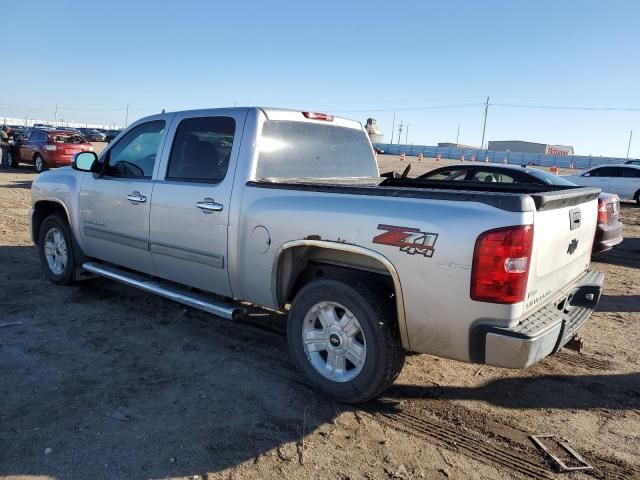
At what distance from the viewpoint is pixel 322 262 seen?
3826mm

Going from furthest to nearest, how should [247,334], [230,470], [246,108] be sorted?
[247,334] < [246,108] < [230,470]

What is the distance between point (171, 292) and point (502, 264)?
2.97m

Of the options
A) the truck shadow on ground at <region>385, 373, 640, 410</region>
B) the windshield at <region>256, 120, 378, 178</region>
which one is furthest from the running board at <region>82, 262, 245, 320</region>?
the truck shadow on ground at <region>385, 373, 640, 410</region>

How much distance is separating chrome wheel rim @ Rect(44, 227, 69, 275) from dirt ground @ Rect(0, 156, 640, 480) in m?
0.89

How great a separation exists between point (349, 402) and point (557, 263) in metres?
1.68

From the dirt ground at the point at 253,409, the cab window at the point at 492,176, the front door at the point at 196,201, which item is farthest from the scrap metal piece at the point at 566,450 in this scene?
the cab window at the point at 492,176

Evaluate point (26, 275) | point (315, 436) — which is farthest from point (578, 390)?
point (26, 275)

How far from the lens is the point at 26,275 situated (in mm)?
6559

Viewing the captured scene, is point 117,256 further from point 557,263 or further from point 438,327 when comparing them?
point 557,263

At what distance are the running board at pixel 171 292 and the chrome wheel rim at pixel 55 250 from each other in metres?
0.55

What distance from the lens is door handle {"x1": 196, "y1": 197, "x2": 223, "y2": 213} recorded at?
419 centimetres

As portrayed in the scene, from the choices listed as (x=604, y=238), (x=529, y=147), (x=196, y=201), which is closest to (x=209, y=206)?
(x=196, y=201)

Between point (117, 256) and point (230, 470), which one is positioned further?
point (117, 256)

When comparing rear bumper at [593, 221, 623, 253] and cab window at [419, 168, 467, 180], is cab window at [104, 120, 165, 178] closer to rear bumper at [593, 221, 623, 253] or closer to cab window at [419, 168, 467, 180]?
cab window at [419, 168, 467, 180]
